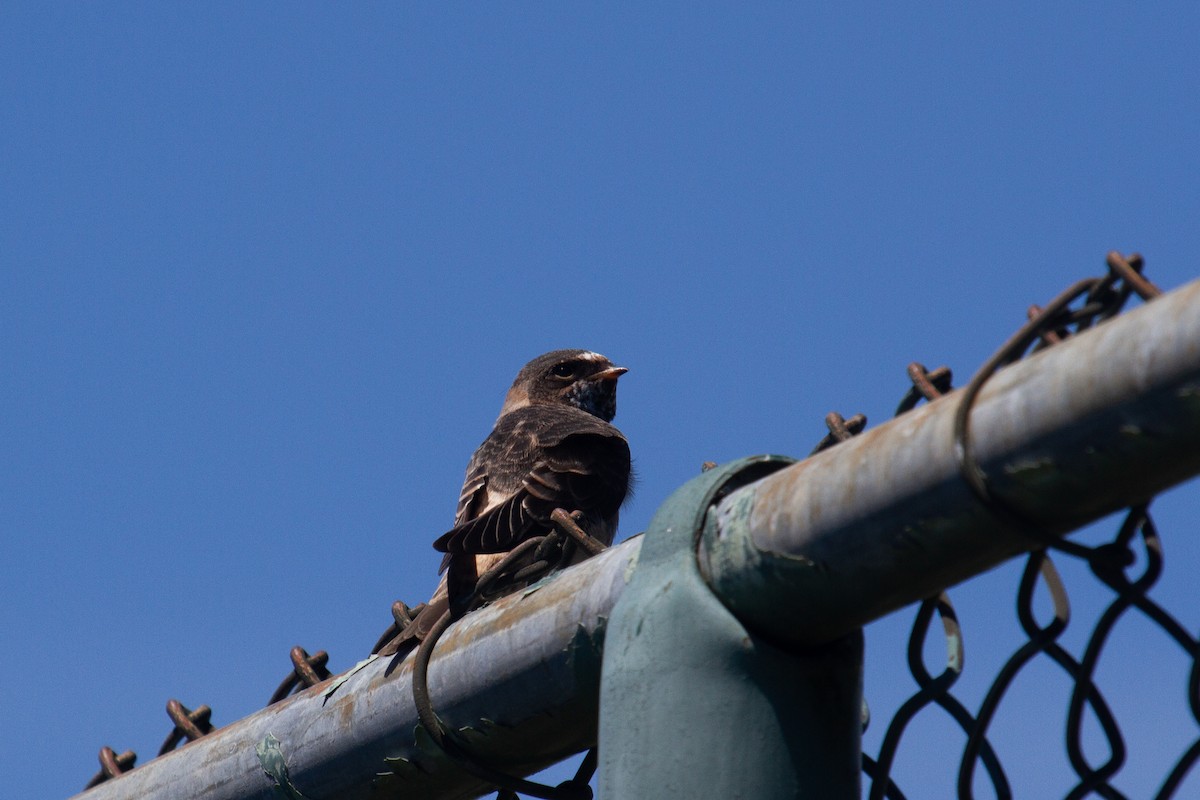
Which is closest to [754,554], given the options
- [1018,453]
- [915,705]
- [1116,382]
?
[915,705]

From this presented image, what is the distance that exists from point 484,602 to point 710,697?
0.74m

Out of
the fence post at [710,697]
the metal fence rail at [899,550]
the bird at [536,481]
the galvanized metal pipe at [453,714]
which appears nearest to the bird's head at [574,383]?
the bird at [536,481]

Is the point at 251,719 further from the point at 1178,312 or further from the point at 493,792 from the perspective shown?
the point at 1178,312

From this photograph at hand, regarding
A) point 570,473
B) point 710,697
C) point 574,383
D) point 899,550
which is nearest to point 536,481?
point 570,473

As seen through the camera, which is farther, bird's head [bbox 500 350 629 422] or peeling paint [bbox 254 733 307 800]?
bird's head [bbox 500 350 629 422]

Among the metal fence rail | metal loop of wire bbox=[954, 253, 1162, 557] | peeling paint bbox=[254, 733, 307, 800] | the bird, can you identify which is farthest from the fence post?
the bird

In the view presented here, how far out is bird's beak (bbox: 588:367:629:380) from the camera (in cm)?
823

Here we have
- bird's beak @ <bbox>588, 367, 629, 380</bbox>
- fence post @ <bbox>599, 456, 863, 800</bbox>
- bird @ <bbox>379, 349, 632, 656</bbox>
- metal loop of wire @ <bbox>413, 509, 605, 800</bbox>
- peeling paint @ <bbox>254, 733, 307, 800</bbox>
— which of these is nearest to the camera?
fence post @ <bbox>599, 456, 863, 800</bbox>

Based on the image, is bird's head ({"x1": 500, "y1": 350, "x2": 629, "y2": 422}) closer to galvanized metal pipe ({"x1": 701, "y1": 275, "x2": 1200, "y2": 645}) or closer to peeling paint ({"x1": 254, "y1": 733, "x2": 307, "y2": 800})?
peeling paint ({"x1": 254, "y1": 733, "x2": 307, "y2": 800})

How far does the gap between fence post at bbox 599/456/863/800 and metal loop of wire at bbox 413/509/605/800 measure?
16.4 inches

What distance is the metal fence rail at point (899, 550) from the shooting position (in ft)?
4.95

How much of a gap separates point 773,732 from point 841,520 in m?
0.28

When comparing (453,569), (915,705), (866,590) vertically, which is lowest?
(915,705)

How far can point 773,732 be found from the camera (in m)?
1.89
